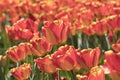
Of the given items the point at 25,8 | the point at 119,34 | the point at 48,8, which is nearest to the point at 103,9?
the point at 119,34

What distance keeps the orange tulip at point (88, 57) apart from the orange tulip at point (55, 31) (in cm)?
39

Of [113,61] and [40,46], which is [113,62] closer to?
[113,61]

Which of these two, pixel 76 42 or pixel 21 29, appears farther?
pixel 76 42

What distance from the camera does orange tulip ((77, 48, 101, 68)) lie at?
164cm

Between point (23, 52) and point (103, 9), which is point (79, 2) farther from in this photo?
point (23, 52)

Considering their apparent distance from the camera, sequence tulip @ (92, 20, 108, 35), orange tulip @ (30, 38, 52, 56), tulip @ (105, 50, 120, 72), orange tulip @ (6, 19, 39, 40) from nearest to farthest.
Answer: tulip @ (105, 50, 120, 72) → orange tulip @ (30, 38, 52, 56) → orange tulip @ (6, 19, 39, 40) → tulip @ (92, 20, 108, 35)

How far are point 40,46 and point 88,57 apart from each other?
43 cm

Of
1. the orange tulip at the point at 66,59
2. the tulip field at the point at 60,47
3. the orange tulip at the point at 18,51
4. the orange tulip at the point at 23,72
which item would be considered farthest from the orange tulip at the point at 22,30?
the orange tulip at the point at 66,59

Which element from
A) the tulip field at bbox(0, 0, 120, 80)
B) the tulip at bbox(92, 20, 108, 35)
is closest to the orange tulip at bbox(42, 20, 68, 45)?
the tulip field at bbox(0, 0, 120, 80)

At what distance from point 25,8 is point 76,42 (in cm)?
79

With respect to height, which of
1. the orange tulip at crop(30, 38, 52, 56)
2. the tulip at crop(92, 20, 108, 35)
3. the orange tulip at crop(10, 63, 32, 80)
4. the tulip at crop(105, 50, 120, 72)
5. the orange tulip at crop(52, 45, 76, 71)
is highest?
the tulip at crop(105, 50, 120, 72)

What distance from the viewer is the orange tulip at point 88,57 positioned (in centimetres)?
164

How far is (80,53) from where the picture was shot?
5.43 ft

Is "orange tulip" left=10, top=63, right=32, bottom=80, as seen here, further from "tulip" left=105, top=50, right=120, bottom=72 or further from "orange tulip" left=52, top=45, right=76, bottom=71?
"tulip" left=105, top=50, right=120, bottom=72
